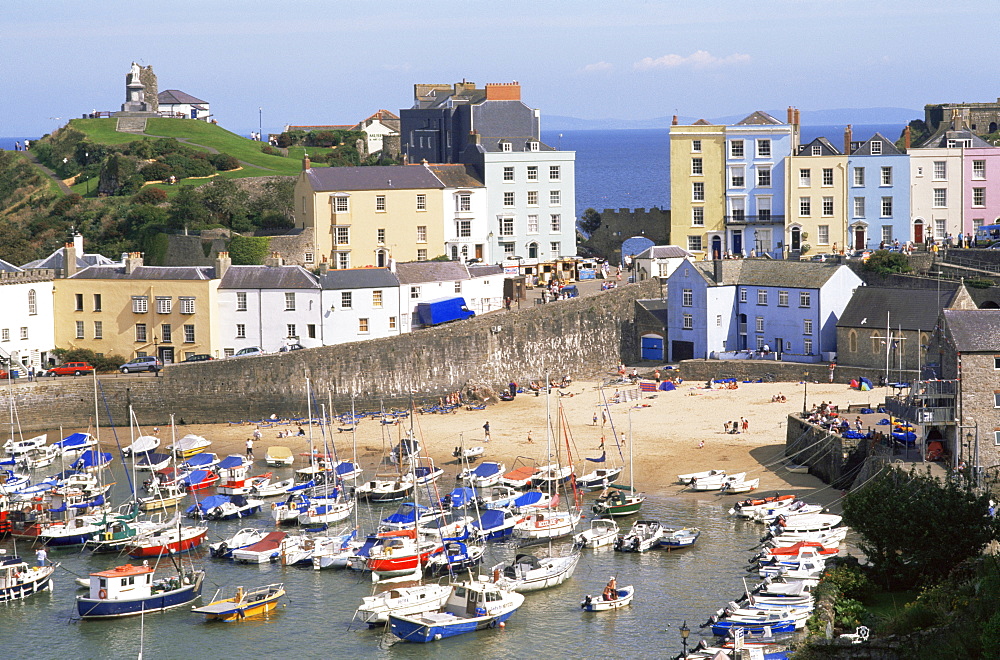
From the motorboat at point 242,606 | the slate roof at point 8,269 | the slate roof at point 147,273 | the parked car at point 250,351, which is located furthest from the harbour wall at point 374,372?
the motorboat at point 242,606

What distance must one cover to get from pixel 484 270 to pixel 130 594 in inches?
1305

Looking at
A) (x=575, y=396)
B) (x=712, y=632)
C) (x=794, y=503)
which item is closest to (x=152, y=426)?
(x=575, y=396)

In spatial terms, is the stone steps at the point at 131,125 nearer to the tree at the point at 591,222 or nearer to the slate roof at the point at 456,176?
the slate roof at the point at 456,176

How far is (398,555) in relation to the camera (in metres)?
39.2

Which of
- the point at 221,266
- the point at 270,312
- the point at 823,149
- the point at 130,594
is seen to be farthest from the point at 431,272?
the point at 130,594

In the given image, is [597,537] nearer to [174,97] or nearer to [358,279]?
[358,279]

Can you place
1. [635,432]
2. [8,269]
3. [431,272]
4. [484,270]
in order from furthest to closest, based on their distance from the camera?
1. [484,270]
2. [431,272]
3. [8,269]
4. [635,432]

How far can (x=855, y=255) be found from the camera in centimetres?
6738

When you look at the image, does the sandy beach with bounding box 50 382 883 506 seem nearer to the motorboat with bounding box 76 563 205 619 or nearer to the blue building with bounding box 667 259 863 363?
the blue building with bounding box 667 259 863 363

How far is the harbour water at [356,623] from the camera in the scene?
3416 cm

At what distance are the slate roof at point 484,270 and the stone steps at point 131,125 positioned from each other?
3896cm

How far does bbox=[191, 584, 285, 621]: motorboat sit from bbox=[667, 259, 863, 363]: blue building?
1220 inches

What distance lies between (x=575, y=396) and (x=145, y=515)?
69.1 ft

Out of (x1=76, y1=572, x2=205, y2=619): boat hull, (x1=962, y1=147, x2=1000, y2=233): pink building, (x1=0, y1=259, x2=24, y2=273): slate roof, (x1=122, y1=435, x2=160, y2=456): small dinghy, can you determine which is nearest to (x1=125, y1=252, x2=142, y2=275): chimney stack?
(x1=0, y1=259, x2=24, y2=273): slate roof
